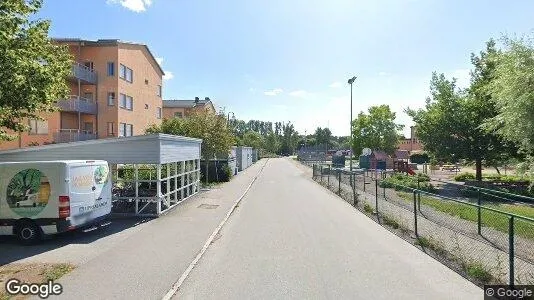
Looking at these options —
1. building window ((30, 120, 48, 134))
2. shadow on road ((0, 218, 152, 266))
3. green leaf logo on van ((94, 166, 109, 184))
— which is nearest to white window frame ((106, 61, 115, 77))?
building window ((30, 120, 48, 134))

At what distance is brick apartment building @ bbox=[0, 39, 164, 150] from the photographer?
32.9 meters

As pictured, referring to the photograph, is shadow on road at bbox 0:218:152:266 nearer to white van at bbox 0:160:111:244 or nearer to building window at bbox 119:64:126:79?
white van at bbox 0:160:111:244

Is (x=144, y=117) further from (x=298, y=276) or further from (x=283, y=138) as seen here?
(x=283, y=138)

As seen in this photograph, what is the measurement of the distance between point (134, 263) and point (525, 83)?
13158mm

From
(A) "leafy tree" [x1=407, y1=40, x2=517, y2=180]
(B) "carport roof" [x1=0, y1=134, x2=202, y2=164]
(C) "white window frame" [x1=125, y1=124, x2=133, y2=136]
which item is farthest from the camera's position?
(C) "white window frame" [x1=125, y1=124, x2=133, y2=136]

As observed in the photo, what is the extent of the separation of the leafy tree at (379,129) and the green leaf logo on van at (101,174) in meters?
45.4

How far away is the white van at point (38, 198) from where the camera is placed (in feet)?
32.8

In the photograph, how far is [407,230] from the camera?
1127 cm

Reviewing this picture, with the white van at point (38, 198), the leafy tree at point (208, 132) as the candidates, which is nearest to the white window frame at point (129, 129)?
the leafy tree at point (208, 132)

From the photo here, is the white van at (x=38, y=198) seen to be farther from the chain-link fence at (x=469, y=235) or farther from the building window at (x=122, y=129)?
the building window at (x=122, y=129)

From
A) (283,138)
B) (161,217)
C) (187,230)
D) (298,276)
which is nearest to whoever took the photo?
(298,276)

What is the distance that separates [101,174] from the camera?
11.7 m

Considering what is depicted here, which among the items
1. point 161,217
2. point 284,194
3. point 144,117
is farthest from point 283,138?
point 161,217

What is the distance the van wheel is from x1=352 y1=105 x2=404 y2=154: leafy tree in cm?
4770
